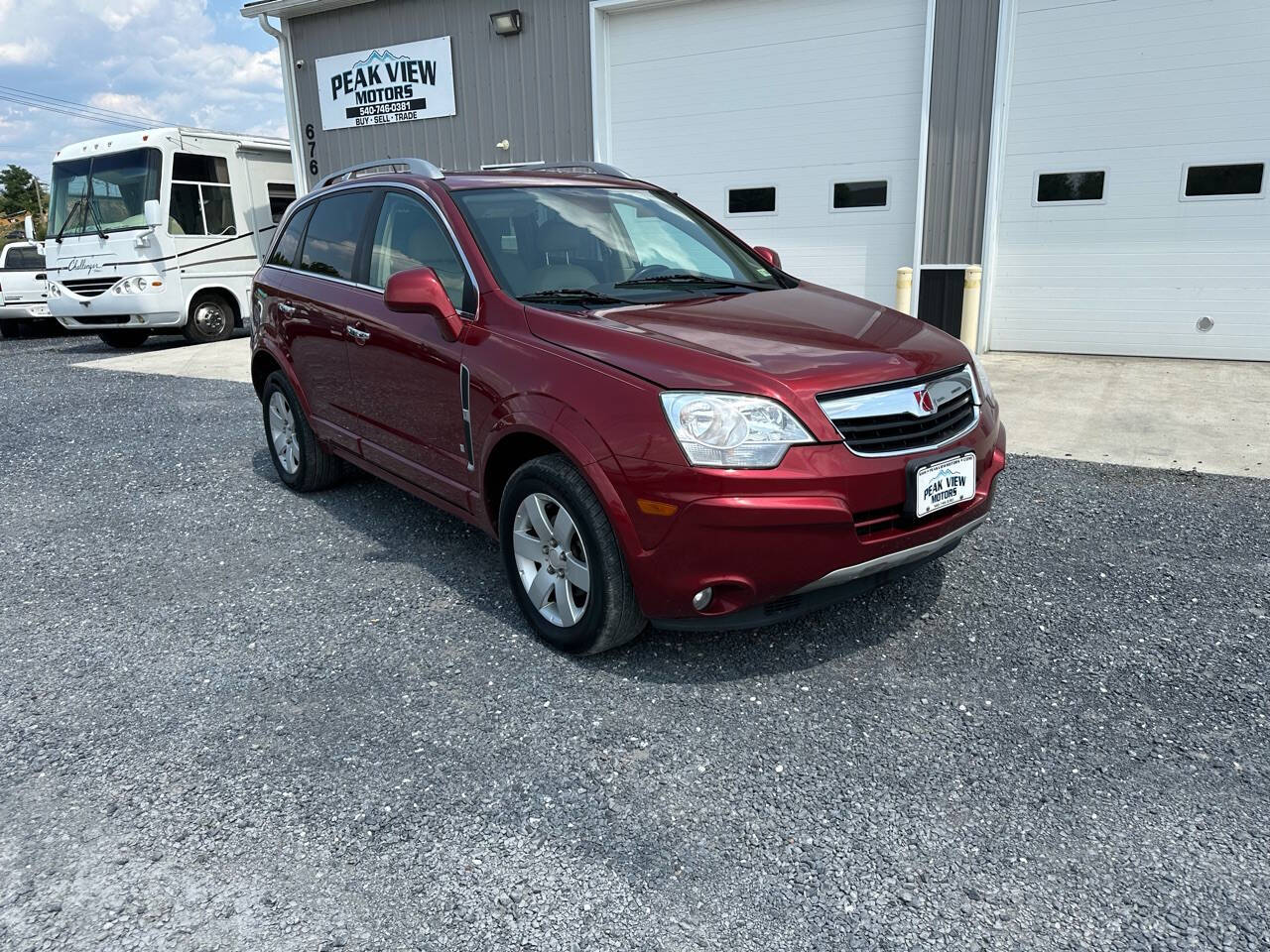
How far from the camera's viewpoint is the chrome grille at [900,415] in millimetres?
2893

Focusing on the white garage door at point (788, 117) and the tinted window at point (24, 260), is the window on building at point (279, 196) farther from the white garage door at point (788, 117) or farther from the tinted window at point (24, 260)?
the white garage door at point (788, 117)

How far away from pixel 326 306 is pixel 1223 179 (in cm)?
815

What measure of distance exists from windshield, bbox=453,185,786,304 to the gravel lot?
1.35 metres

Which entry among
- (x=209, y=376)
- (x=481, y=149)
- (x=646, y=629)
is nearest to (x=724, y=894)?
(x=646, y=629)

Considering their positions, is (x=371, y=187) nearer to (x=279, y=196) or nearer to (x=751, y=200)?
(x=751, y=200)

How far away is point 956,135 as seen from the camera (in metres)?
9.21

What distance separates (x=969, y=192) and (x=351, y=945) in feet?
30.0

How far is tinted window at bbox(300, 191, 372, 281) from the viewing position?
454cm

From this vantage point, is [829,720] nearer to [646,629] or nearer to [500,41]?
[646,629]

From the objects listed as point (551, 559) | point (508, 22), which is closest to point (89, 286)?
point (508, 22)

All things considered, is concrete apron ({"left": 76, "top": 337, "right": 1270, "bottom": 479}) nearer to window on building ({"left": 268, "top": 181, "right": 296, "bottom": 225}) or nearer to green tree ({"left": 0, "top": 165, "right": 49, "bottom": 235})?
window on building ({"left": 268, "top": 181, "right": 296, "bottom": 225})

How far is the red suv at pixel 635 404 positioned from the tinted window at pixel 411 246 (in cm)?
1

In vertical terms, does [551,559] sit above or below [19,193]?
below

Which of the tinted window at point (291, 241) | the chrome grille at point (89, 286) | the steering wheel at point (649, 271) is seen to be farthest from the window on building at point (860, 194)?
the chrome grille at point (89, 286)
